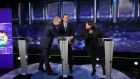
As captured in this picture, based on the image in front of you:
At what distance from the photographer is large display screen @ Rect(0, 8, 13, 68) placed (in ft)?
26.7

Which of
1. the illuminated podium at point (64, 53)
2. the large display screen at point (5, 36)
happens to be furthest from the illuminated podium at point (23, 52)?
the illuminated podium at point (64, 53)

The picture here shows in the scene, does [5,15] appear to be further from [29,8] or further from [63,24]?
[29,8]

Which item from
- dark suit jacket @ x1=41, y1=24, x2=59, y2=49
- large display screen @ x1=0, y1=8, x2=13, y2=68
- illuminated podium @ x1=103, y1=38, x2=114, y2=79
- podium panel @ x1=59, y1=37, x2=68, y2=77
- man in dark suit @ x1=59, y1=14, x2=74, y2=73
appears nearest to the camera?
illuminated podium @ x1=103, y1=38, x2=114, y2=79

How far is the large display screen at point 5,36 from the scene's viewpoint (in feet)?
26.7

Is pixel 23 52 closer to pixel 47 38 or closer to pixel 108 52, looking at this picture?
pixel 47 38

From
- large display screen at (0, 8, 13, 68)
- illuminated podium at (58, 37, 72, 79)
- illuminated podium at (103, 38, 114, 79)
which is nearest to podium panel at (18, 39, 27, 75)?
large display screen at (0, 8, 13, 68)

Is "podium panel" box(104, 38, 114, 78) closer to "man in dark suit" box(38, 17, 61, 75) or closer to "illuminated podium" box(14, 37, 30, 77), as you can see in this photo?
"man in dark suit" box(38, 17, 61, 75)

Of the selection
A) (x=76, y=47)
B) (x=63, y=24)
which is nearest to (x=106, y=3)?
(x=76, y=47)

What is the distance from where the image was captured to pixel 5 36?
8.19 meters

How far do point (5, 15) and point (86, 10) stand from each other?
4.90 meters

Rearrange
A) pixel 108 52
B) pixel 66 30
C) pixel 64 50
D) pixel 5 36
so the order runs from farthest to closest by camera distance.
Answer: pixel 5 36
pixel 66 30
pixel 64 50
pixel 108 52

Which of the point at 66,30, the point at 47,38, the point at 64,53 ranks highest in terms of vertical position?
the point at 66,30

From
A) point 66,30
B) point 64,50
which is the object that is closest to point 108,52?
point 64,50

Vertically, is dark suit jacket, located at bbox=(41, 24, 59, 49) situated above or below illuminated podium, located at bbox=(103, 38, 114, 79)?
above
